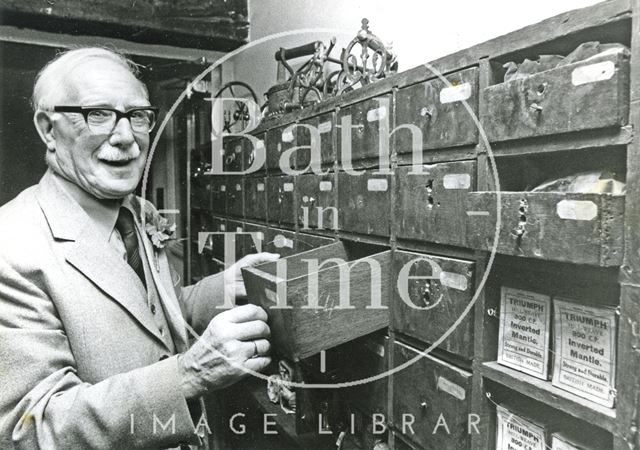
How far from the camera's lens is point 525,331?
119cm

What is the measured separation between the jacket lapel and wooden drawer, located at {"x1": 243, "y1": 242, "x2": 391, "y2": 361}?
12.1 inches

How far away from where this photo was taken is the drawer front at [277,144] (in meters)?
2.33

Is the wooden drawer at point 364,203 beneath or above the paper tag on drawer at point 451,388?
above

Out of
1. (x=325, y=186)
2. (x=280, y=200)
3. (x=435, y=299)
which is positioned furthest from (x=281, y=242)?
(x=435, y=299)

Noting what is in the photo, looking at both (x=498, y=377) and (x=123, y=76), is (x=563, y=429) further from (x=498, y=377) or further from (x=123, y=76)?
(x=123, y=76)

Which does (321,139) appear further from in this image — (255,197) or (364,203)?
(255,197)

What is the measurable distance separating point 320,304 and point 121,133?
2.38ft

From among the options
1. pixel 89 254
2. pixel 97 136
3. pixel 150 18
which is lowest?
pixel 89 254

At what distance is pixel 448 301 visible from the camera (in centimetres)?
132

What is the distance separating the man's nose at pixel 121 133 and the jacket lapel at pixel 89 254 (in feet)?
0.65

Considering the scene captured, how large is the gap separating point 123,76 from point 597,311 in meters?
1.31

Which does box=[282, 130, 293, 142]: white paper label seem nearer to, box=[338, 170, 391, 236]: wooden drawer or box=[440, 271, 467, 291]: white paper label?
box=[338, 170, 391, 236]: wooden drawer

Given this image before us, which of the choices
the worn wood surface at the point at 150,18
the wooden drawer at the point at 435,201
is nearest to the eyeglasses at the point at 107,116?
the wooden drawer at the point at 435,201

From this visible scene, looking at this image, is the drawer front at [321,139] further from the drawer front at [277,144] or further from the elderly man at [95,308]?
the elderly man at [95,308]
